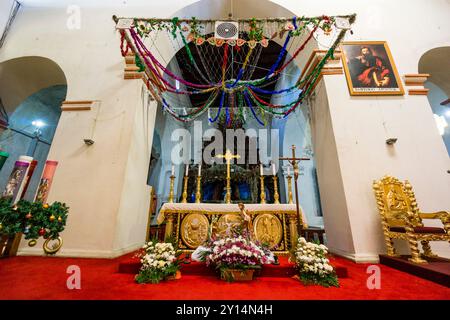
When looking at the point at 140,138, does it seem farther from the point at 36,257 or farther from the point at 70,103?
the point at 36,257

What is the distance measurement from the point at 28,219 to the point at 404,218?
5.33 metres

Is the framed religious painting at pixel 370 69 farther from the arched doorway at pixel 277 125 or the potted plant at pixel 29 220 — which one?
the potted plant at pixel 29 220

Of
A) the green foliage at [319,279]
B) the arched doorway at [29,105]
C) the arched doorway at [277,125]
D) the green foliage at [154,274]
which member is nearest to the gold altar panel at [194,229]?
the green foliage at [154,274]

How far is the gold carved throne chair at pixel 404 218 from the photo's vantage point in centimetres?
281

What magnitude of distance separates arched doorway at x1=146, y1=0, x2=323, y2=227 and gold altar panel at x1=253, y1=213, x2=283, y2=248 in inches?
141

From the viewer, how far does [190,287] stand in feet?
7.20

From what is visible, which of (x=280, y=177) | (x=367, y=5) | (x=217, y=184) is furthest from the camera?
(x=280, y=177)

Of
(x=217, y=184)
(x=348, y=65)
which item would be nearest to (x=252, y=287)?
(x=348, y=65)

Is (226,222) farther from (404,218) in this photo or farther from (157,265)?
(404,218)

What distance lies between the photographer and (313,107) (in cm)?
494

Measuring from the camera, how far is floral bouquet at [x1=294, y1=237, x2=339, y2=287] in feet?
7.51

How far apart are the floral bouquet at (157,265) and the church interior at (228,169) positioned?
0.02 metres

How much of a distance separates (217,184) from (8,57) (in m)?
7.35

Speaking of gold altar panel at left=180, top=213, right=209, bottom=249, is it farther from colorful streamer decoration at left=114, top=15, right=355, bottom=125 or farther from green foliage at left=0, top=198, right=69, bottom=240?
colorful streamer decoration at left=114, top=15, right=355, bottom=125
